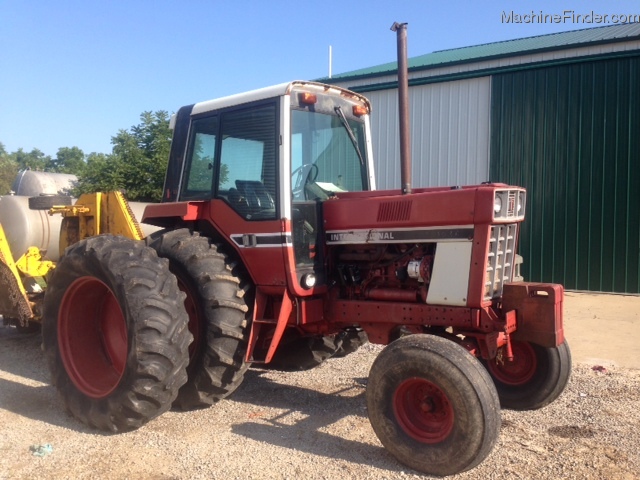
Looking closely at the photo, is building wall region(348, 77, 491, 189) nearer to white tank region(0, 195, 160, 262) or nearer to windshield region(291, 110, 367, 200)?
white tank region(0, 195, 160, 262)

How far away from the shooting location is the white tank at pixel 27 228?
7234 mm

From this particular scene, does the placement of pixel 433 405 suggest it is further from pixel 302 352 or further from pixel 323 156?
pixel 323 156

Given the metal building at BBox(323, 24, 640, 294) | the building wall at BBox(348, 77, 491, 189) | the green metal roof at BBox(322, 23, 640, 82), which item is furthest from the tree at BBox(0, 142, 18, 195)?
the metal building at BBox(323, 24, 640, 294)

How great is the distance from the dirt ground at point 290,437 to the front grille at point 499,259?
3.55ft

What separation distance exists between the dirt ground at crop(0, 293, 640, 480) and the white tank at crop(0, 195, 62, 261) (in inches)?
64.3

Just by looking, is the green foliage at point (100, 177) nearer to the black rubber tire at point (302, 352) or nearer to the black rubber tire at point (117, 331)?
the black rubber tire at point (117, 331)

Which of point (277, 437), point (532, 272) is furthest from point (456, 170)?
point (277, 437)

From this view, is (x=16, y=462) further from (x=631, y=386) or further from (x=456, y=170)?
(x=456, y=170)

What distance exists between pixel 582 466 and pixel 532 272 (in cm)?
830

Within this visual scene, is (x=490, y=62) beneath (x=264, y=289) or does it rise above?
above

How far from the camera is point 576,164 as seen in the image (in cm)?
1143

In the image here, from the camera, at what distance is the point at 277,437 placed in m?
4.51

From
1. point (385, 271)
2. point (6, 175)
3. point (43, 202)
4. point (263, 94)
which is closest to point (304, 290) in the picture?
point (385, 271)

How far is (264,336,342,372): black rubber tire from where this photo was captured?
18.5 feet
